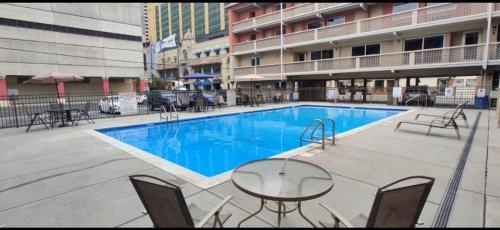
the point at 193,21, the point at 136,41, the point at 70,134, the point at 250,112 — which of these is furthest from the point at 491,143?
the point at 193,21

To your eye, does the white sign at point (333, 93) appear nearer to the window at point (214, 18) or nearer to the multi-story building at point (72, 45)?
the multi-story building at point (72, 45)

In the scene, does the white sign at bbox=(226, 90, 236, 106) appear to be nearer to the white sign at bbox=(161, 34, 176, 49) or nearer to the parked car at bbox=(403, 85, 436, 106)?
the parked car at bbox=(403, 85, 436, 106)

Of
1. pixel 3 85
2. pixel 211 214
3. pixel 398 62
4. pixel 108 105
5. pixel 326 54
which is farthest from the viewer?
pixel 3 85

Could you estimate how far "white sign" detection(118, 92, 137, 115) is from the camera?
1373cm

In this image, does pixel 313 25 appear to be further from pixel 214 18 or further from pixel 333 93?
pixel 214 18

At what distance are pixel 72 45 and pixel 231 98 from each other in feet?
78.2

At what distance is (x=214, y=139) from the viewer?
30.3 feet

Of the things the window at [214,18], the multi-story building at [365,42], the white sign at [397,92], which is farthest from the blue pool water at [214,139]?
the window at [214,18]

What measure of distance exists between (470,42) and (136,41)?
37.4 m

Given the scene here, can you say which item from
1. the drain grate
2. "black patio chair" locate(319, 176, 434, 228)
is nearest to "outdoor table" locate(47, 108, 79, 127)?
"black patio chair" locate(319, 176, 434, 228)

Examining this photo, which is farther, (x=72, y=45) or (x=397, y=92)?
(x=72, y=45)

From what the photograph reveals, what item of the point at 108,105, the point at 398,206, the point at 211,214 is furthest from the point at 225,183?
the point at 108,105

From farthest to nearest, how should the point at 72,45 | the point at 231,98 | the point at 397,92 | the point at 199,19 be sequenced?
the point at 199,19
the point at 72,45
the point at 231,98
the point at 397,92

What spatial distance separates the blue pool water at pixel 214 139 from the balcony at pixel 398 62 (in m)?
8.27
